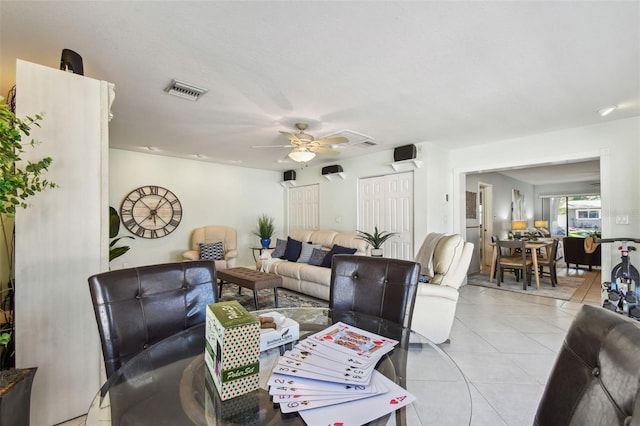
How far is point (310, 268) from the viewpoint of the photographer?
4.34 metres

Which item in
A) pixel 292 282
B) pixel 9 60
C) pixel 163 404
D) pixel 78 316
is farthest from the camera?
pixel 292 282

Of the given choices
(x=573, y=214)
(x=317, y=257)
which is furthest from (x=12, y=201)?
(x=573, y=214)

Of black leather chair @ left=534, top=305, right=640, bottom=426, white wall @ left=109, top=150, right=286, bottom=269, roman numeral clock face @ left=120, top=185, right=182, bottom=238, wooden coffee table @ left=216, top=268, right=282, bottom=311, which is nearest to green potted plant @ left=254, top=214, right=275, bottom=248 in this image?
white wall @ left=109, top=150, right=286, bottom=269

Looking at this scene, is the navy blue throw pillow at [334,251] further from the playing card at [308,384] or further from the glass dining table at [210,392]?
the playing card at [308,384]

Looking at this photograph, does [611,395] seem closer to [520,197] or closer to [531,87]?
[531,87]

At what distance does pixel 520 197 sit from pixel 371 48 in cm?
862

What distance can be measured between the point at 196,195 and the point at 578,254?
844cm

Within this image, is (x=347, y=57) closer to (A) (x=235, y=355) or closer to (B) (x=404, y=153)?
(A) (x=235, y=355)

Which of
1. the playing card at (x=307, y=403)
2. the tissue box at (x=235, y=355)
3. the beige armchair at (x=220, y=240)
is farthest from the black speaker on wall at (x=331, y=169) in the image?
the playing card at (x=307, y=403)

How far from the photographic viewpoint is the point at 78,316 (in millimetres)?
1752

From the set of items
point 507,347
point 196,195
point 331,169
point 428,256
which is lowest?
point 507,347

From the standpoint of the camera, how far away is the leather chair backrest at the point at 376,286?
4.99ft

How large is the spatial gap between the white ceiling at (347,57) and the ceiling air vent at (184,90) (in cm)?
7

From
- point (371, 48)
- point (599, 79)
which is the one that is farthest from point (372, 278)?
point (599, 79)
